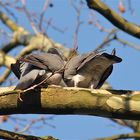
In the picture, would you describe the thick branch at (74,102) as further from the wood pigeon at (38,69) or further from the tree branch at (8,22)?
the tree branch at (8,22)

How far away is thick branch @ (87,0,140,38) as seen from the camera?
2.34 metres

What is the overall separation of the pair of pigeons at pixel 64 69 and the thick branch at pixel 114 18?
33 cm

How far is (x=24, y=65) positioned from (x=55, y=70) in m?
0.17

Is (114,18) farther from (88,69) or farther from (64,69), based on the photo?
(64,69)

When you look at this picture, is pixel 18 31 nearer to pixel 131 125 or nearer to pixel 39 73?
pixel 131 125

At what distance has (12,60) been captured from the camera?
14.8 feet

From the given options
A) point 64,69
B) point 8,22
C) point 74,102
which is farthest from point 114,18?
point 8,22

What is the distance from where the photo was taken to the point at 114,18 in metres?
2.37

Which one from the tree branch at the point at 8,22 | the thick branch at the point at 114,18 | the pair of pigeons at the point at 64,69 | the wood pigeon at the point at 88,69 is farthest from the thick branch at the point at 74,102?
the tree branch at the point at 8,22

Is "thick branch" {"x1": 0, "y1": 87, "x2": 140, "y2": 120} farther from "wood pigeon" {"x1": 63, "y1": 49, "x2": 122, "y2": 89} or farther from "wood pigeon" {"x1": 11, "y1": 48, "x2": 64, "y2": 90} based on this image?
"wood pigeon" {"x1": 63, "y1": 49, "x2": 122, "y2": 89}

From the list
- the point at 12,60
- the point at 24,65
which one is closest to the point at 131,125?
the point at 12,60

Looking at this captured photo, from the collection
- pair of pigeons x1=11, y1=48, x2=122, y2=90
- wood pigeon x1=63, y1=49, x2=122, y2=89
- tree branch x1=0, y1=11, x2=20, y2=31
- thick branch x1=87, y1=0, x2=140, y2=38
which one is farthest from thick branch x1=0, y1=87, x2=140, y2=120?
tree branch x1=0, y1=11, x2=20, y2=31

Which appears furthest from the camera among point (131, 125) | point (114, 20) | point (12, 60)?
point (12, 60)

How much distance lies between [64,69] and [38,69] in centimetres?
12
